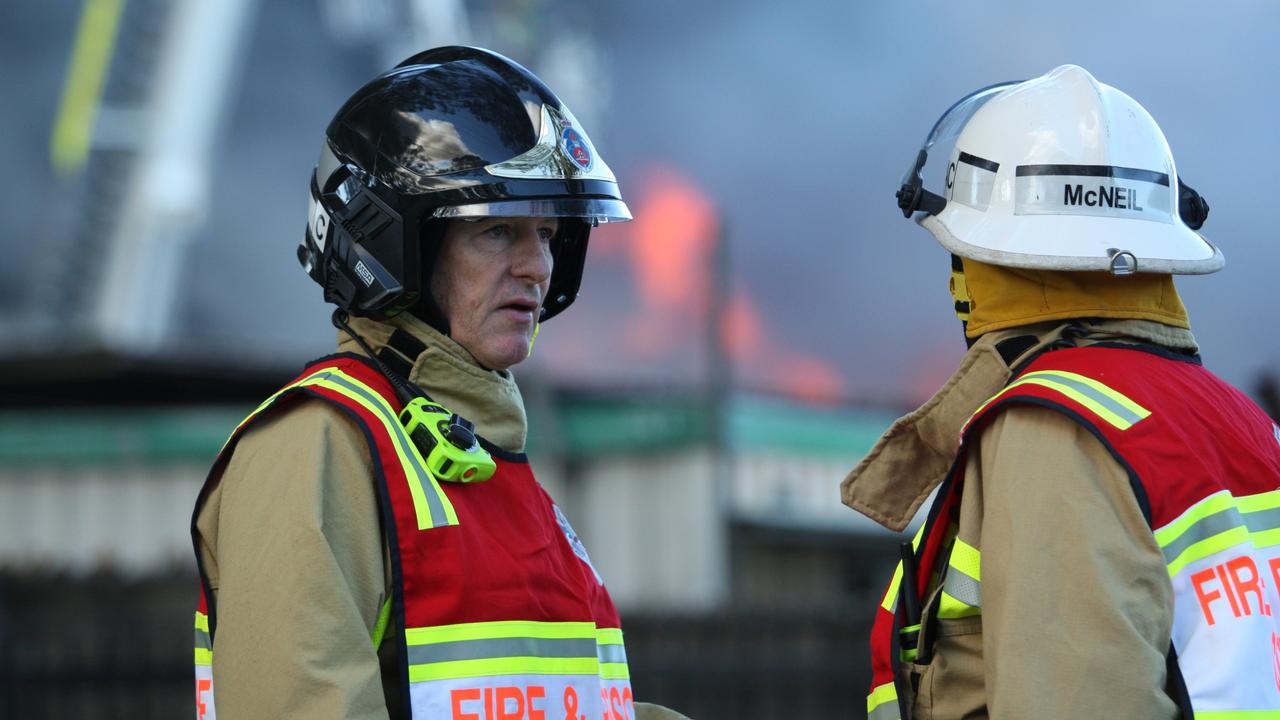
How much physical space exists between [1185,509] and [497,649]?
1.35m

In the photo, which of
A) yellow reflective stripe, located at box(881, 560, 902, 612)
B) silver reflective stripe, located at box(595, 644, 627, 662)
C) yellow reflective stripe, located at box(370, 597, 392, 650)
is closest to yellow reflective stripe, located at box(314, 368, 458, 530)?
yellow reflective stripe, located at box(370, 597, 392, 650)

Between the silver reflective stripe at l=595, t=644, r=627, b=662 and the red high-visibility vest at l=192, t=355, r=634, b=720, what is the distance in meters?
0.05

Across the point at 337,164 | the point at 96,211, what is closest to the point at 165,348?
the point at 96,211

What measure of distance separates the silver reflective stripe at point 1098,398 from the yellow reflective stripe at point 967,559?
37cm

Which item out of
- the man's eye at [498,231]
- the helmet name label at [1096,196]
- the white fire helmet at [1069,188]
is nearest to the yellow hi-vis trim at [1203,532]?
the white fire helmet at [1069,188]

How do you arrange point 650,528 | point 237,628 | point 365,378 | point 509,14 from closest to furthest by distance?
point 237,628, point 365,378, point 650,528, point 509,14

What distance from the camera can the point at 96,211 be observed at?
67.5 ft

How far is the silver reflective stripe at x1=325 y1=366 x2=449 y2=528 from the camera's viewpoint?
2875mm

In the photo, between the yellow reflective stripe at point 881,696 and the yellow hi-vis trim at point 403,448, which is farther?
the yellow reflective stripe at point 881,696

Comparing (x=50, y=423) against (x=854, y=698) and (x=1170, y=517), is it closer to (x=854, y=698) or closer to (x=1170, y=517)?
(x=854, y=698)

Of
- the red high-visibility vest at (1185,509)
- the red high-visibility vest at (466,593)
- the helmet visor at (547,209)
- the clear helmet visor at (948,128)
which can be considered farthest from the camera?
the clear helmet visor at (948,128)

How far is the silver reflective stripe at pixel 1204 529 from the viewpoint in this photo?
2.71 metres

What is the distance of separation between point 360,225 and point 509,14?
2075 centimetres

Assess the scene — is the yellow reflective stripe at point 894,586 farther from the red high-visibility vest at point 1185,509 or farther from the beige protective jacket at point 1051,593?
the beige protective jacket at point 1051,593
